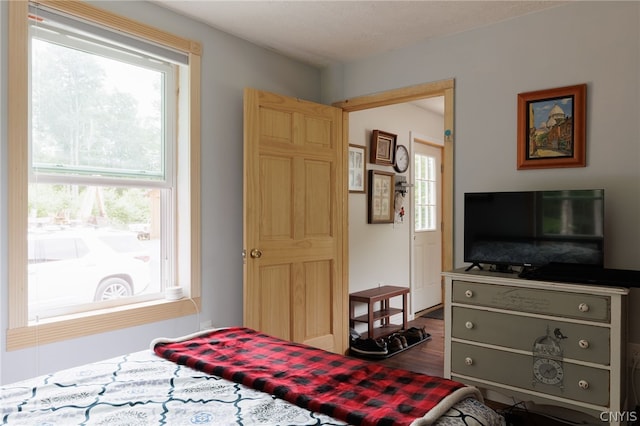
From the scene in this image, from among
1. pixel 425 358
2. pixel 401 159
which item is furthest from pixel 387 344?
pixel 401 159

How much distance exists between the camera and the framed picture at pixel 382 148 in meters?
4.64

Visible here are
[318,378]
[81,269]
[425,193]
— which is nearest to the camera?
[318,378]

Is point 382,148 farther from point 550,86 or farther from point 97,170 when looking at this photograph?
point 97,170

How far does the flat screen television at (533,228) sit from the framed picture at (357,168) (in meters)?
1.62

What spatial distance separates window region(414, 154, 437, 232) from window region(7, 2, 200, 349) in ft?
10.8

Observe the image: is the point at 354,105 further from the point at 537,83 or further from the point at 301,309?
the point at 301,309

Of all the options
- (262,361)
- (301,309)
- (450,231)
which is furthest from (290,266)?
(262,361)

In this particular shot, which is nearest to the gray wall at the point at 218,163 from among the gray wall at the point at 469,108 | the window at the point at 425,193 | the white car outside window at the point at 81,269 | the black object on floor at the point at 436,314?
the gray wall at the point at 469,108

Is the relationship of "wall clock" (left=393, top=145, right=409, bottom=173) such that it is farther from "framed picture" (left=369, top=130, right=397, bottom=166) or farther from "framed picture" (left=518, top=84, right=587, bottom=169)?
"framed picture" (left=518, top=84, right=587, bottom=169)

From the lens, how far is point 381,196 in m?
4.80

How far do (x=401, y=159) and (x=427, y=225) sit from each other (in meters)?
1.10

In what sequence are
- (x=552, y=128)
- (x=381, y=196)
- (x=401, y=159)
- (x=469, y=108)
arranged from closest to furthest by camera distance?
(x=552, y=128), (x=469, y=108), (x=381, y=196), (x=401, y=159)

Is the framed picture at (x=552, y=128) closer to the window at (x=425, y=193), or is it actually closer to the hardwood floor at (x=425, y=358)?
the hardwood floor at (x=425, y=358)

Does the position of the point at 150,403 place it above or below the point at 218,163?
below
